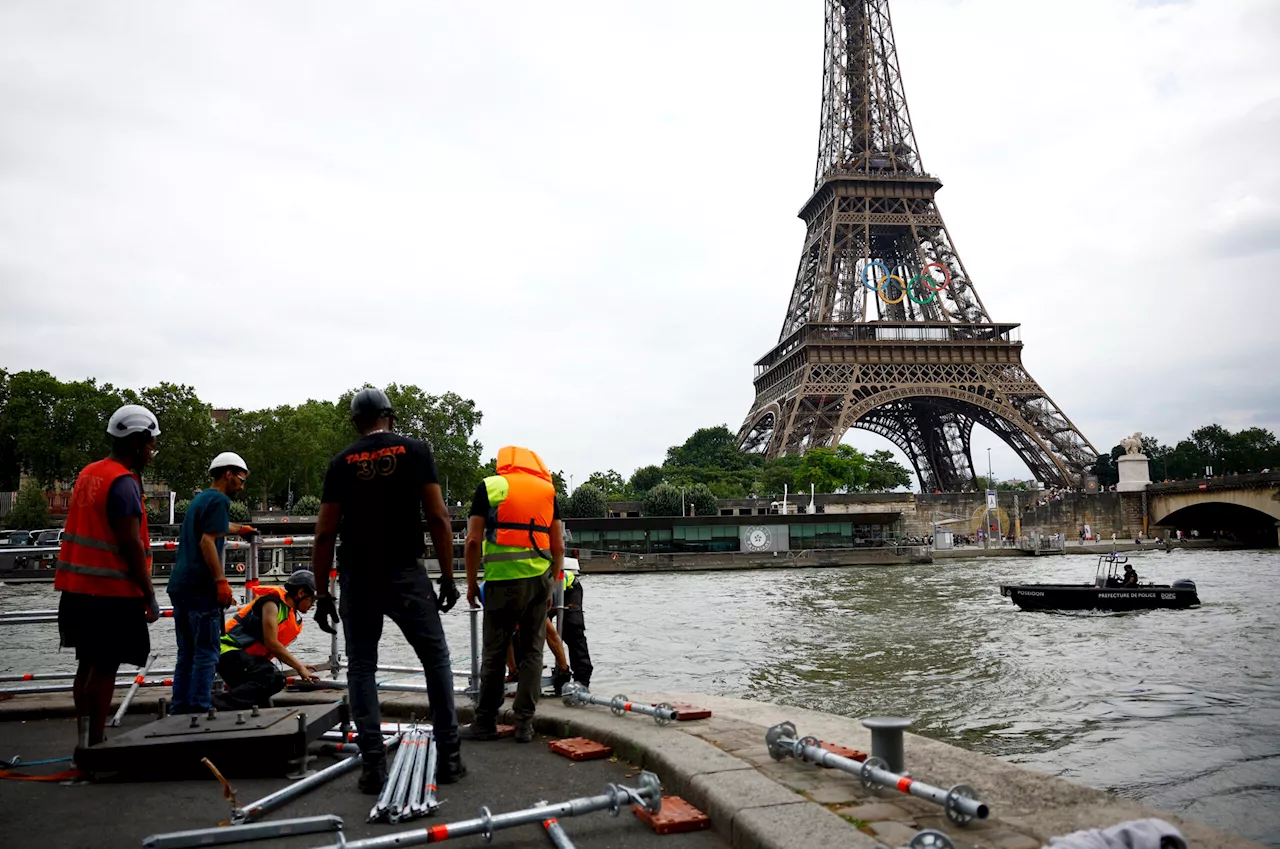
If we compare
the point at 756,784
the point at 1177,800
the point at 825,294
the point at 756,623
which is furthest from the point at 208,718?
the point at 825,294

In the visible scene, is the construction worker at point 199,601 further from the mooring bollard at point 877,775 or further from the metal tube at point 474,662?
the mooring bollard at point 877,775

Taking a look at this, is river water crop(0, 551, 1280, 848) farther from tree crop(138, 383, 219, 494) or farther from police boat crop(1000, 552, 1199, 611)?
tree crop(138, 383, 219, 494)

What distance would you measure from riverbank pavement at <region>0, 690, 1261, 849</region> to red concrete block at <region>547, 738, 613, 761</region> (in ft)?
0.23

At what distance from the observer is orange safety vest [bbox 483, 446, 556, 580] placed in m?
5.66

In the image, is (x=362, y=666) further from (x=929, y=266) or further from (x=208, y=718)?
(x=929, y=266)

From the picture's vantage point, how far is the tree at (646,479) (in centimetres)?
8761

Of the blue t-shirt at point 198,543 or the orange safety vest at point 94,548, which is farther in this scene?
the blue t-shirt at point 198,543

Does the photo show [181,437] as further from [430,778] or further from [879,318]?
[430,778]

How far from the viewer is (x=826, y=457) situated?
68500mm

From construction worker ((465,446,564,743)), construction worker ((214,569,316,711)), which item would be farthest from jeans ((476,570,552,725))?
construction worker ((214,569,316,711))

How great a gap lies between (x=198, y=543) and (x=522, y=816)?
11.0 feet

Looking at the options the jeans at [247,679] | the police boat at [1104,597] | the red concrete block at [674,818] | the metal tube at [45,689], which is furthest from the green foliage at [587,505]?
the red concrete block at [674,818]

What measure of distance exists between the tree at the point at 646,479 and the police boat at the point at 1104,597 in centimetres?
6451

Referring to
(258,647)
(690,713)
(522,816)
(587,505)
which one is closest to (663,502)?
(587,505)
